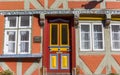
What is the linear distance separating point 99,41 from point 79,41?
3.12 feet

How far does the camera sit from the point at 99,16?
46.9 ft

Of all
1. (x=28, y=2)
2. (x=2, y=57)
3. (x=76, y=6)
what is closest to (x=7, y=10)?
(x=28, y=2)

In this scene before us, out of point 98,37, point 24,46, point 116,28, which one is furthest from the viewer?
point 116,28

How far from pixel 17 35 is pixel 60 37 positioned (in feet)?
6.65

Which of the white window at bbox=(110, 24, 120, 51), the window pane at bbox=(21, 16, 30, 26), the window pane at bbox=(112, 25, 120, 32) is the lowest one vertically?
the white window at bbox=(110, 24, 120, 51)

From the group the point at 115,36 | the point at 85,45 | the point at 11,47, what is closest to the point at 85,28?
the point at 85,45

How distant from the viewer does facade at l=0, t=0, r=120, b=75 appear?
13812mm

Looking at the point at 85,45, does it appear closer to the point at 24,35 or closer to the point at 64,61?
the point at 64,61

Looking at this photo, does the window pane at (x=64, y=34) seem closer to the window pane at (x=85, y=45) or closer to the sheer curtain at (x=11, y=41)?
the window pane at (x=85, y=45)

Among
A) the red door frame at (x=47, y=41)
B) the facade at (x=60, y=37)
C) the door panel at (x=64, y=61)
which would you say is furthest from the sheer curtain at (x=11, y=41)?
the door panel at (x=64, y=61)

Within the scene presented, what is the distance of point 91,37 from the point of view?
1423 centimetres

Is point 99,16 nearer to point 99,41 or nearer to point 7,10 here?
point 99,41

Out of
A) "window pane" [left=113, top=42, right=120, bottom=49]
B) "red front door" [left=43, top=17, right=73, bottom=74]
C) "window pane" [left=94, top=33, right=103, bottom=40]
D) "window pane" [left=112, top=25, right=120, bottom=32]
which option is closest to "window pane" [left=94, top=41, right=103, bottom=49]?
"window pane" [left=94, top=33, right=103, bottom=40]

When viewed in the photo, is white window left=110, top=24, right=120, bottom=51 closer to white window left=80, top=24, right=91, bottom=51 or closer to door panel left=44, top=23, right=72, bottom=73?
white window left=80, top=24, right=91, bottom=51
